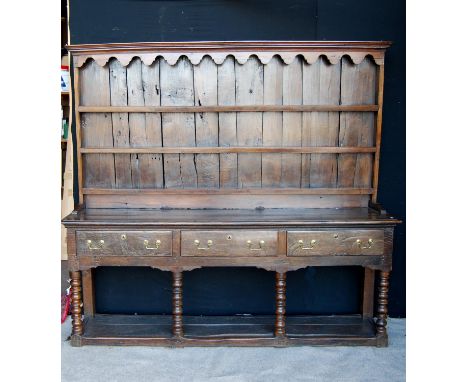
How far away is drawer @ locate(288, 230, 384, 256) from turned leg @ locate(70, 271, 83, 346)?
1.32 m

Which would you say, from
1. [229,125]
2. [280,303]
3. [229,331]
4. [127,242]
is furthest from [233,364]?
[229,125]

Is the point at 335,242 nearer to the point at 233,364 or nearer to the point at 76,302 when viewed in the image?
the point at 233,364

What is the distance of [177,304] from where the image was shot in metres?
2.85

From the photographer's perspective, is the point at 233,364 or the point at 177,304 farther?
the point at 177,304

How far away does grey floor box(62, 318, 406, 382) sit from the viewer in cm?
261

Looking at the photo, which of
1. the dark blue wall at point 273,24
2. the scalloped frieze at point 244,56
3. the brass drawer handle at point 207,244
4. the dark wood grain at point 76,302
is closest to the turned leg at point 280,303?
the brass drawer handle at point 207,244

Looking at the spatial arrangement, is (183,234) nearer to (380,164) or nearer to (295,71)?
(295,71)

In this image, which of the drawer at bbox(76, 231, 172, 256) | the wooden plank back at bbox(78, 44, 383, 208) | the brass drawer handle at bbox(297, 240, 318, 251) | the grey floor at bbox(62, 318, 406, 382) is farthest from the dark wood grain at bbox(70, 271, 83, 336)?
the brass drawer handle at bbox(297, 240, 318, 251)

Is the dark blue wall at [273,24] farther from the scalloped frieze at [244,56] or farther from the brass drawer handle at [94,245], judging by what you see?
the brass drawer handle at [94,245]

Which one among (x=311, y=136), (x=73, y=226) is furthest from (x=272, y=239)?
(x=73, y=226)

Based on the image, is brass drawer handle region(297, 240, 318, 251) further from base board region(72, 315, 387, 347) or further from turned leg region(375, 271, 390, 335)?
base board region(72, 315, 387, 347)

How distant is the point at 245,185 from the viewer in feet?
10.1

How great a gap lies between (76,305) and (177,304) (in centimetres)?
64
